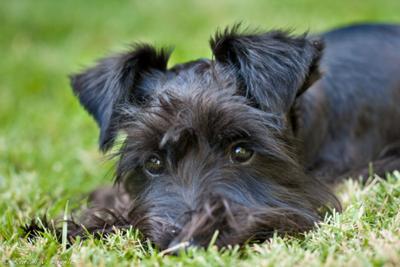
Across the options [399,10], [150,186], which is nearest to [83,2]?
[399,10]

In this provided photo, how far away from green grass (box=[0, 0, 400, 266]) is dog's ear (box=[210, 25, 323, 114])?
804mm

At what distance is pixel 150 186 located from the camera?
13.9 ft

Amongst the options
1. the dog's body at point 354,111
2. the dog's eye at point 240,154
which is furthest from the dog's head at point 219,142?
the dog's body at point 354,111

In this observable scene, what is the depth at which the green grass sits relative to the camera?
11.5ft

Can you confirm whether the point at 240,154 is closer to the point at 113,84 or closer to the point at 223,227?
the point at 223,227

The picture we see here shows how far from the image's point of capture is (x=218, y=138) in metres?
3.96

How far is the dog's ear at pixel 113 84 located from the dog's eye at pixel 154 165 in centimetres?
42

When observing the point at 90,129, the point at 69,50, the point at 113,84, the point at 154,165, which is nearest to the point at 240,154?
the point at 154,165

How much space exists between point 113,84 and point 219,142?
0.94m

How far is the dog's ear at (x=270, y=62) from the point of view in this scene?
13.6 ft

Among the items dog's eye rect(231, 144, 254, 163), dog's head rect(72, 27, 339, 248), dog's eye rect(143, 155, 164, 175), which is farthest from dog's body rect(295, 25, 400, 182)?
dog's eye rect(143, 155, 164, 175)

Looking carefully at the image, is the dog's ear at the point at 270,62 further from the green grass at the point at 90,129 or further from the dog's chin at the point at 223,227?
the green grass at the point at 90,129

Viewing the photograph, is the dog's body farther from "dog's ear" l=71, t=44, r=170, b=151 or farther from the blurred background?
"dog's ear" l=71, t=44, r=170, b=151

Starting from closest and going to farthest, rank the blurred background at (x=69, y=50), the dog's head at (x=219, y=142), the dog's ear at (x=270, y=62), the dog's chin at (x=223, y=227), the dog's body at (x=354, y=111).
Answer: the dog's chin at (x=223, y=227)
the dog's head at (x=219, y=142)
the dog's ear at (x=270, y=62)
the dog's body at (x=354, y=111)
the blurred background at (x=69, y=50)
